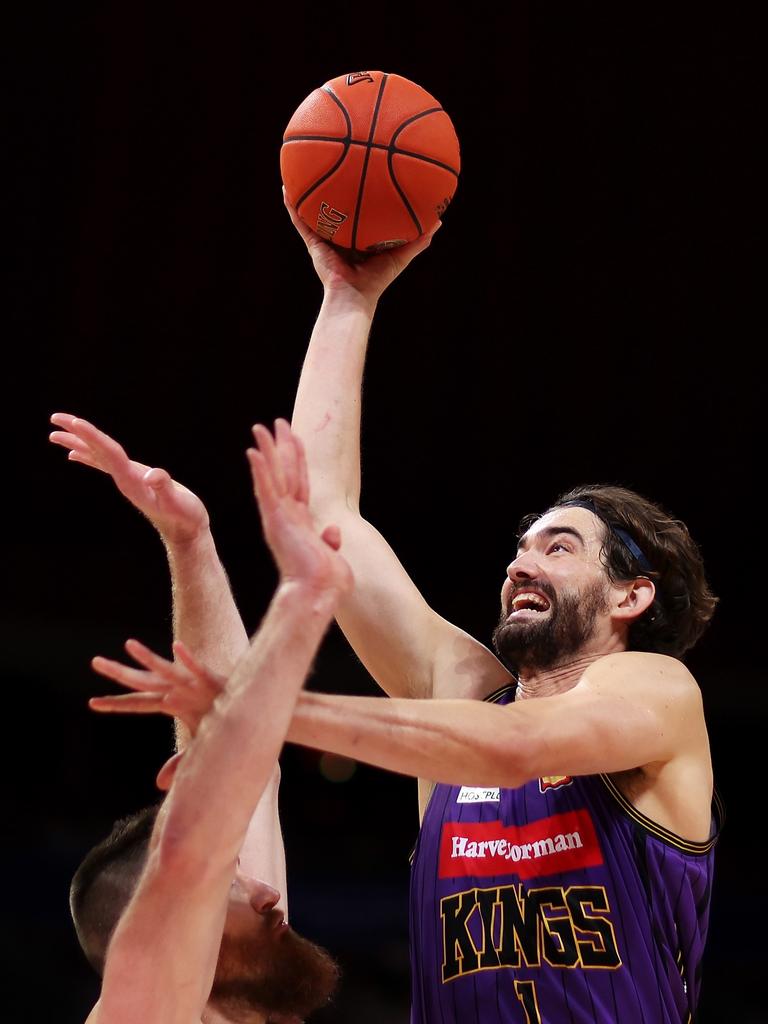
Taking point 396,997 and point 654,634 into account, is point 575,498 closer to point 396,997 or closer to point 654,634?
point 654,634

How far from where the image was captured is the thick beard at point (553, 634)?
137 inches

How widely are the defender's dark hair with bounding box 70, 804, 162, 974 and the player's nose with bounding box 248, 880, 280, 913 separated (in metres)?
0.28

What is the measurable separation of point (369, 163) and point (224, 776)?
7.36 ft

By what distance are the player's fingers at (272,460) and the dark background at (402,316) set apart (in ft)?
19.9

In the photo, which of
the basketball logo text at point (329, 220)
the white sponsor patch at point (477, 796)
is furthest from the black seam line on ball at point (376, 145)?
the white sponsor patch at point (477, 796)

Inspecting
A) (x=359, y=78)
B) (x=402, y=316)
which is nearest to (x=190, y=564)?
(x=359, y=78)

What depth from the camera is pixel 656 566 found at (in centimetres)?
374

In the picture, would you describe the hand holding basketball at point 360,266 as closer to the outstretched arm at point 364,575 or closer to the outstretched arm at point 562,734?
the outstretched arm at point 364,575

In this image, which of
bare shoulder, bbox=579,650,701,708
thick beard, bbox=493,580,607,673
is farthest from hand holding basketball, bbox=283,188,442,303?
bare shoulder, bbox=579,650,701,708

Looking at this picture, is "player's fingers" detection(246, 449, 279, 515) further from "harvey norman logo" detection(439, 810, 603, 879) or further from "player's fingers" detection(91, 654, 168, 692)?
"harvey norman logo" detection(439, 810, 603, 879)

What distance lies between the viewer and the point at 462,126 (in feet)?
29.3

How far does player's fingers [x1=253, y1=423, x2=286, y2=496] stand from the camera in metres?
2.26

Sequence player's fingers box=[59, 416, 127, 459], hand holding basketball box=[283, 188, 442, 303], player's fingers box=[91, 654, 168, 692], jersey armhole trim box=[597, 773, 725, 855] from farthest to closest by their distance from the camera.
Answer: hand holding basketball box=[283, 188, 442, 303]
player's fingers box=[59, 416, 127, 459]
jersey armhole trim box=[597, 773, 725, 855]
player's fingers box=[91, 654, 168, 692]

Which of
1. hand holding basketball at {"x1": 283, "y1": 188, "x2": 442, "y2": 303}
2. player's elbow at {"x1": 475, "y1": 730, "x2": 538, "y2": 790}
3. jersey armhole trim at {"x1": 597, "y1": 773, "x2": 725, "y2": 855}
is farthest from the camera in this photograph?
hand holding basketball at {"x1": 283, "y1": 188, "x2": 442, "y2": 303}
